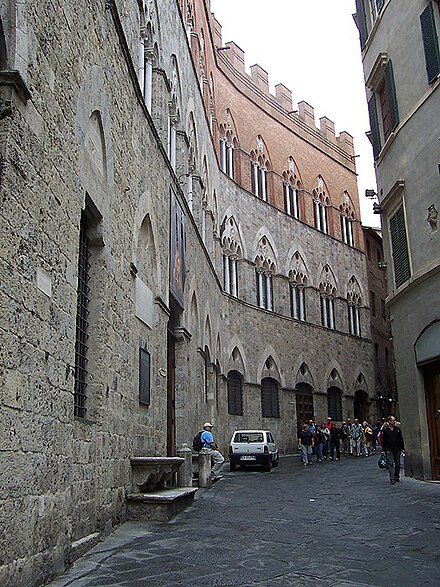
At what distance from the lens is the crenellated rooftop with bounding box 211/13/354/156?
90.3ft

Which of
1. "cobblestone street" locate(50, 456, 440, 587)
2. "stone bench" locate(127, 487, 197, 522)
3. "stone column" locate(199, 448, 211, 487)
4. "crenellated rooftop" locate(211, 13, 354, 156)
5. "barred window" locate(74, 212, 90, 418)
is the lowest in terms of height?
"cobblestone street" locate(50, 456, 440, 587)

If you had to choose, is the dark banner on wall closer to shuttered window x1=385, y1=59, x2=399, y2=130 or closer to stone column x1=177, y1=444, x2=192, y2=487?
stone column x1=177, y1=444, x2=192, y2=487

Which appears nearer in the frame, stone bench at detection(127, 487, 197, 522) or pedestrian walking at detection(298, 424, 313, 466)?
stone bench at detection(127, 487, 197, 522)

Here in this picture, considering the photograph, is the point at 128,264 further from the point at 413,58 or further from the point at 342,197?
the point at 342,197

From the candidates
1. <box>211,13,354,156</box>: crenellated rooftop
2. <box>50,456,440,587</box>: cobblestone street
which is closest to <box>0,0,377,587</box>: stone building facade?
<box>50,456,440,587</box>: cobblestone street

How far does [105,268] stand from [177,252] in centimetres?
524

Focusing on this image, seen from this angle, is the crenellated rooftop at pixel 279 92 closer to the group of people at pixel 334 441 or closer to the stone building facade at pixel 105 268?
the stone building facade at pixel 105 268

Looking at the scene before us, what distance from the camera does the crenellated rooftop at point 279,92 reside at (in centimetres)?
2753

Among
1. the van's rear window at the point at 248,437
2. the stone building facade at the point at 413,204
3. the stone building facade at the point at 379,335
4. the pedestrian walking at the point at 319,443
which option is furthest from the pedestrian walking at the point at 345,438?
the stone building facade at the point at 413,204

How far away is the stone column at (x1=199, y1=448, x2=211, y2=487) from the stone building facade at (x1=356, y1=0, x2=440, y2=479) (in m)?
3.96

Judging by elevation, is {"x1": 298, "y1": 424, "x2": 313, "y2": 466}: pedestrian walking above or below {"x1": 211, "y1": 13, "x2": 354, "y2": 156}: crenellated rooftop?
below

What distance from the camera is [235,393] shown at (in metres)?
24.2

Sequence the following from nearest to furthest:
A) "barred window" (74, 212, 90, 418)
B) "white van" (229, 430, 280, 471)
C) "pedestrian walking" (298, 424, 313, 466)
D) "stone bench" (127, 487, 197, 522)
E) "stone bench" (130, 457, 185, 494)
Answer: "barred window" (74, 212, 90, 418) < "stone bench" (127, 487, 197, 522) < "stone bench" (130, 457, 185, 494) < "white van" (229, 430, 280, 471) < "pedestrian walking" (298, 424, 313, 466)

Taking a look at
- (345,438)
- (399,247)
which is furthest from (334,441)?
(399,247)
